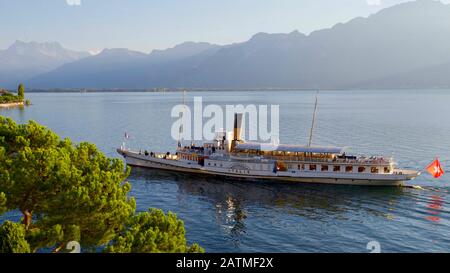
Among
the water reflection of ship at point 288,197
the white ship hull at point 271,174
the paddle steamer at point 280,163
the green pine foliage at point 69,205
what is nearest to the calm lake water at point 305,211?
the water reflection of ship at point 288,197

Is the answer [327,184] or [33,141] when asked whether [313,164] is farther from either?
[33,141]

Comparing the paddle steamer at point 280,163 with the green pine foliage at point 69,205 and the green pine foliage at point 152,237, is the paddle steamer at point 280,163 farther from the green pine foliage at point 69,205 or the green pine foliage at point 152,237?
the green pine foliage at point 152,237

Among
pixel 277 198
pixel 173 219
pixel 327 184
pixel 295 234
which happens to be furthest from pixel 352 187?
pixel 173 219

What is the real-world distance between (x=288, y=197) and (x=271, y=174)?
8983 millimetres

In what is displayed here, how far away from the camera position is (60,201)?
20.8m

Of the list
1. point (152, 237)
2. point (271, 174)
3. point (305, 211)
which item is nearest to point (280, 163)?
point (271, 174)

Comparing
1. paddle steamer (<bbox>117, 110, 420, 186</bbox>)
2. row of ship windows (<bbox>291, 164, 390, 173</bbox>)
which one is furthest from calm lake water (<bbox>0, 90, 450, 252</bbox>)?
row of ship windows (<bbox>291, 164, 390, 173</bbox>)

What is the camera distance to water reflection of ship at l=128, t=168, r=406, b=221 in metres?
45.6

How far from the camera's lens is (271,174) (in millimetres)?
60375

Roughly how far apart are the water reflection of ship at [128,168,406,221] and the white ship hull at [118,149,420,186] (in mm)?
Answer: 1348

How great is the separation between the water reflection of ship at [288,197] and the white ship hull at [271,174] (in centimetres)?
135

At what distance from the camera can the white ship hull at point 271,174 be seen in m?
56.2

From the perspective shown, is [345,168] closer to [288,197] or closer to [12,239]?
[288,197]
